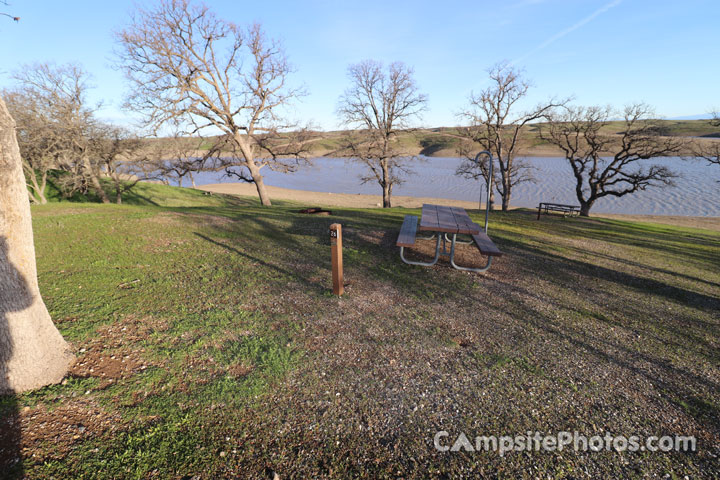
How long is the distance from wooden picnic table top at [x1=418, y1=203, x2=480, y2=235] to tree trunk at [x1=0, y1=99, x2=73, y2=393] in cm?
557

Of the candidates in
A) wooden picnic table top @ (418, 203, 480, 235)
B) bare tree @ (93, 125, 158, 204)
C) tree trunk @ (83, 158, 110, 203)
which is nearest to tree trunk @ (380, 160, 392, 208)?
wooden picnic table top @ (418, 203, 480, 235)

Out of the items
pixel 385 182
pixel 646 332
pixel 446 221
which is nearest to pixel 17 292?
pixel 446 221

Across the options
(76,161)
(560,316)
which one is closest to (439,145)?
(76,161)

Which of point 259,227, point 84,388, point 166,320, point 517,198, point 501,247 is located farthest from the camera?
point 517,198

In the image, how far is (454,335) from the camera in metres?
4.39

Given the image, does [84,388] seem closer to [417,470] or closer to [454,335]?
[417,470]

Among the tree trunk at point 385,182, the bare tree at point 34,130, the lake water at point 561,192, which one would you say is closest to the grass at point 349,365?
the bare tree at point 34,130

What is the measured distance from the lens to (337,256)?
517 centimetres

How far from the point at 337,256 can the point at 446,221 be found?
10.1 ft

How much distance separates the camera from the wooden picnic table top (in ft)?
20.7

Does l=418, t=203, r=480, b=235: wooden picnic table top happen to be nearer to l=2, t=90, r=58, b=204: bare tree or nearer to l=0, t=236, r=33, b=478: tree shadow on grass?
l=0, t=236, r=33, b=478: tree shadow on grass

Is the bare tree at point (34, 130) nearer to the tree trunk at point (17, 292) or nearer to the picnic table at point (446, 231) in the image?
the tree trunk at point (17, 292)

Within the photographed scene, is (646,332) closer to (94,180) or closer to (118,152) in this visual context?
(94,180)

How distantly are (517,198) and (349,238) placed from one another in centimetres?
3504
